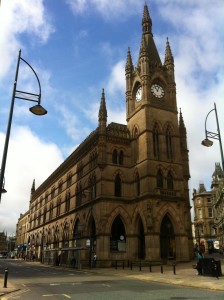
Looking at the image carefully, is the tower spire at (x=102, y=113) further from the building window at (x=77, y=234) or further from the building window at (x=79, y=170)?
the building window at (x=77, y=234)

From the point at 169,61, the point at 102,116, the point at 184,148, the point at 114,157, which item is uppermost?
the point at 169,61

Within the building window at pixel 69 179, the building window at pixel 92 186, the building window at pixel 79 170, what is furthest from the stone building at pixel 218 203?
the building window at pixel 92 186

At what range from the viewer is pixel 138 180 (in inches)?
1790

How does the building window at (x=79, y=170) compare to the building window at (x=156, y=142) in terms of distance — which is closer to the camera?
the building window at (x=156, y=142)

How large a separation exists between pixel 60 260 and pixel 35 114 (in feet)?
125

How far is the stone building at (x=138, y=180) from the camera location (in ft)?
139

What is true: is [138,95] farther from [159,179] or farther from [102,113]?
[159,179]

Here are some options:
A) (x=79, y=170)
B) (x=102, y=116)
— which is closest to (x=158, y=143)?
(x=102, y=116)

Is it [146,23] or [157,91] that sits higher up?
[146,23]

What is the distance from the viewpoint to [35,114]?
15.7m

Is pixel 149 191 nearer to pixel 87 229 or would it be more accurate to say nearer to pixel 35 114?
pixel 87 229

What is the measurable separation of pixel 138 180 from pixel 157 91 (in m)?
13.7

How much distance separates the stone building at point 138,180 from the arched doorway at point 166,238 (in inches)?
5.0

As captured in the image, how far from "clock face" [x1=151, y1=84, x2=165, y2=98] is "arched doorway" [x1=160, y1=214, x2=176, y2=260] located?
17.5 metres
